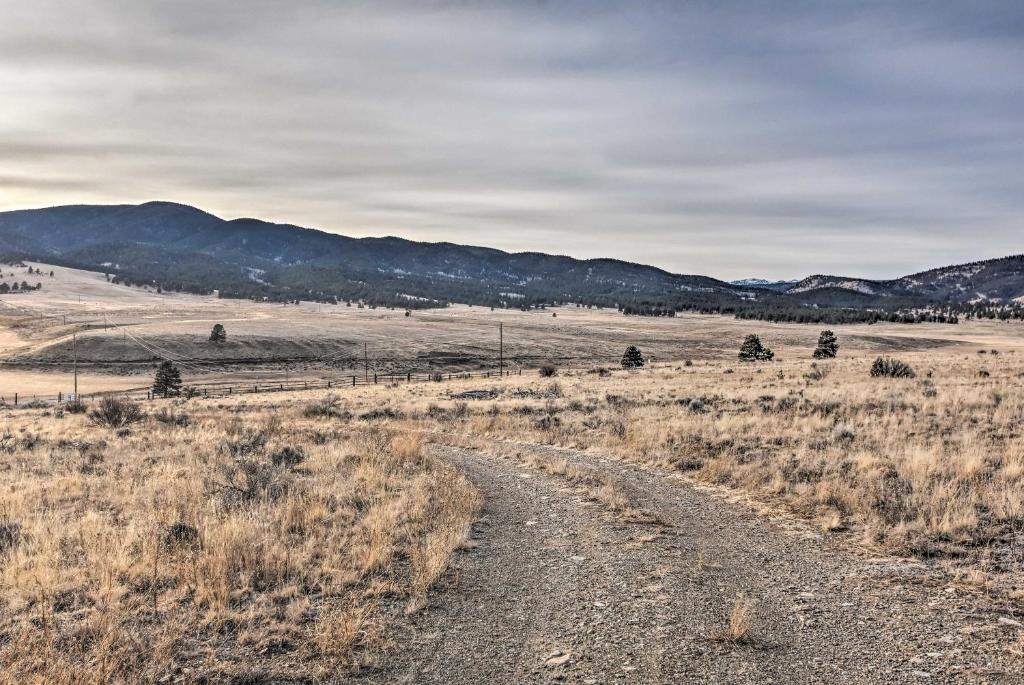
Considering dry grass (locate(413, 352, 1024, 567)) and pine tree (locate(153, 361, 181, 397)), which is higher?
dry grass (locate(413, 352, 1024, 567))

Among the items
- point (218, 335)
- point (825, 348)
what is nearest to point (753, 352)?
point (825, 348)

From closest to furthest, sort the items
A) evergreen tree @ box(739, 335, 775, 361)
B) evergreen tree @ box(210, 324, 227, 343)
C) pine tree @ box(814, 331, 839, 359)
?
pine tree @ box(814, 331, 839, 359), evergreen tree @ box(739, 335, 775, 361), evergreen tree @ box(210, 324, 227, 343)

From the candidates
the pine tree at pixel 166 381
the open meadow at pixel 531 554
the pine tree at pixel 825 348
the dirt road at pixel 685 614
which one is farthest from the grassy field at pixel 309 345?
the dirt road at pixel 685 614

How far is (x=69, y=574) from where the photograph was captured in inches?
318

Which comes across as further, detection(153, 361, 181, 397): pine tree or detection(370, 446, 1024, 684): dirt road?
detection(153, 361, 181, 397): pine tree

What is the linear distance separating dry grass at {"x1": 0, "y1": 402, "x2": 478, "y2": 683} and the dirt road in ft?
2.37

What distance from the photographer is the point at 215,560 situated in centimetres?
837

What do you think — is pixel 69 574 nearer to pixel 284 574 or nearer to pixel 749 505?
pixel 284 574

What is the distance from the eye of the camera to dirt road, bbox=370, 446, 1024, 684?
5.95 meters

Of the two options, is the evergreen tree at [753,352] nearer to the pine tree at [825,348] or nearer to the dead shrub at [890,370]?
the pine tree at [825,348]

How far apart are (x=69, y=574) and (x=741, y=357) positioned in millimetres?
96223

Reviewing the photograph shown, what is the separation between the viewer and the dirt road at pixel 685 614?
595 centimetres

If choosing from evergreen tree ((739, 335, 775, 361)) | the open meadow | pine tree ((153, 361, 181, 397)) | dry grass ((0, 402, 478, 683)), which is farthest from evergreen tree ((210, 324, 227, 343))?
dry grass ((0, 402, 478, 683))

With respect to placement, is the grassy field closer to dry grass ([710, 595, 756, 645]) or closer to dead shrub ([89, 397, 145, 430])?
dead shrub ([89, 397, 145, 430])
